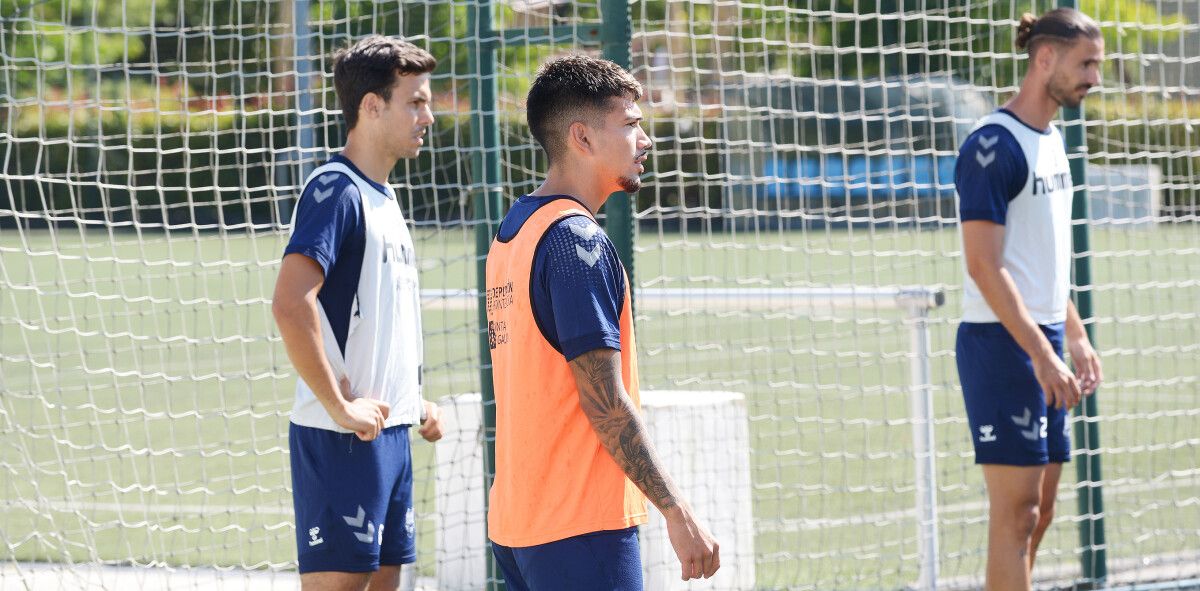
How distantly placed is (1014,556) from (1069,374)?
63 centimetres

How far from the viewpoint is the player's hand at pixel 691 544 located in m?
2.72

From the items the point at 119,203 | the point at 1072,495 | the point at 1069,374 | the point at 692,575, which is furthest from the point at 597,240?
the point at 119,203

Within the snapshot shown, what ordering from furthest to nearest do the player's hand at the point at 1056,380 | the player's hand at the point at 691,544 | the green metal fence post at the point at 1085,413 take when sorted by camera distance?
the green metal fence post at the point at 1085,413 < the player's hand at the point at 1056,380 < the player's hand at the point at 691,544

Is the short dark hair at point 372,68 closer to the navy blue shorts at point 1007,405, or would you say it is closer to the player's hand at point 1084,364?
the navy blue shorts at point 1007,405

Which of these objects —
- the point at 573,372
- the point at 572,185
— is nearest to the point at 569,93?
the point at 572,185

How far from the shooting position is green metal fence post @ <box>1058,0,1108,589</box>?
225 inches

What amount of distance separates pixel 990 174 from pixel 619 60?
1.29 metres

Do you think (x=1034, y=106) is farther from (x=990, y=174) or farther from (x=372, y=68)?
(x=372, y=68)

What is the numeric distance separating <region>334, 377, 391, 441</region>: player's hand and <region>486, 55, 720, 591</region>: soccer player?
0.57 m

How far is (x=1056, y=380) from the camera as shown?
13.9ft

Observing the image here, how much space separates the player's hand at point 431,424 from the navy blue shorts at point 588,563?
1.13 metres

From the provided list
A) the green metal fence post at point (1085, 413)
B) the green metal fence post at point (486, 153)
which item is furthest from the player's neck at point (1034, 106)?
the green metal fence post at point (486, 153)

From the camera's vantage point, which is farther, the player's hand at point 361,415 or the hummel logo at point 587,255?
the player's hand at point 361,415

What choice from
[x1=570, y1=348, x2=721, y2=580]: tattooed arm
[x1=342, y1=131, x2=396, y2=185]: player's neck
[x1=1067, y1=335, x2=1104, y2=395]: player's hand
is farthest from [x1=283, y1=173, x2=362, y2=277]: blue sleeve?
[x1=1067, y1=335, x2=1104, y2=395]: player's hand
